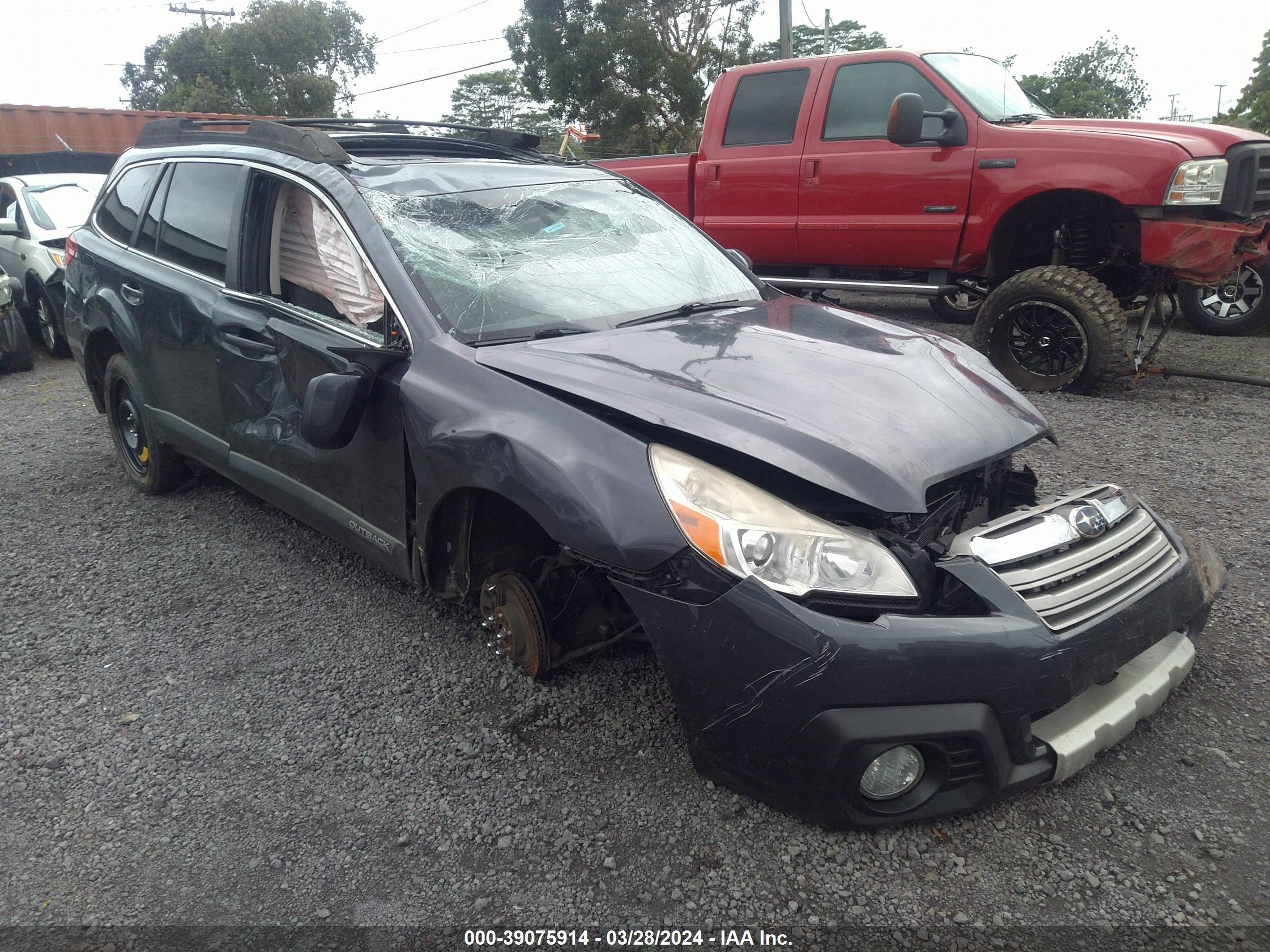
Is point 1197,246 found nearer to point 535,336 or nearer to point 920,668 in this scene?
point 535,336

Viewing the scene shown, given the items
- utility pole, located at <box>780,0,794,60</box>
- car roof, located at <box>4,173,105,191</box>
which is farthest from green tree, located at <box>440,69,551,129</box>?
car roof, located at <box>4,173,105,191</box>

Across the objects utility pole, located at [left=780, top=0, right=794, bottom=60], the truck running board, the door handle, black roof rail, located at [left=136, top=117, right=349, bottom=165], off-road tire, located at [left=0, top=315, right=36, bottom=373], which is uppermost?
utility pole, located at [left=780, top=0, right=794, bottom=60]

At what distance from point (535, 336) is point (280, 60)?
4295cm

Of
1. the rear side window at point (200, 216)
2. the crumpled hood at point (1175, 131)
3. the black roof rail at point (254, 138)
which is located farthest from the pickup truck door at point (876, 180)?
the rear side window at point (200, 216)

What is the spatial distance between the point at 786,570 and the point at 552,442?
0.68 metres

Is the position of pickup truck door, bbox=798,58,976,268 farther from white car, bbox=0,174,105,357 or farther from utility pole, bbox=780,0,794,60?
utility pole, bbox=780,0,794,60

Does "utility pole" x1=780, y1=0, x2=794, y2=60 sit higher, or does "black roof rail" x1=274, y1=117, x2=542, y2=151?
"utility pole" x1=780, y1=0, x2=794, y2=60

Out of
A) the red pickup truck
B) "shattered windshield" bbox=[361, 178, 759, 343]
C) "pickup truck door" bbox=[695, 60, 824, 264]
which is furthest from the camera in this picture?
"pickup truck door" bbox=[695, 60, 824, 264]

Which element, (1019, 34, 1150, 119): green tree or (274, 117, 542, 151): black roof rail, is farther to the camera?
(1019, 34, 1150, 119): green tree

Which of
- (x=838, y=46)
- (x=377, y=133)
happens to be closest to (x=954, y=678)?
(x=377, y=133)

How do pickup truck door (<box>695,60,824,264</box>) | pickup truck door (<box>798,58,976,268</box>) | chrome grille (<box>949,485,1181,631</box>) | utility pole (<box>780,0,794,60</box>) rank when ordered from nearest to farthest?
chrome grille (<box>949,485,1181,631</box>)
pickup truck door (<box>798,58,976,268</box>)
pickup truck door (<box>695,60,824,264</box>)
utility pole (<box>780,0,794,60</box>)

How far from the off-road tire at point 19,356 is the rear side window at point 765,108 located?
6318mm

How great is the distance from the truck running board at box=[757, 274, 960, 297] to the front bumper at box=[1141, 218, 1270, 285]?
133cm

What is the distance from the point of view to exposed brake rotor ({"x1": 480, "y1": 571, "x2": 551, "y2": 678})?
2.74m
